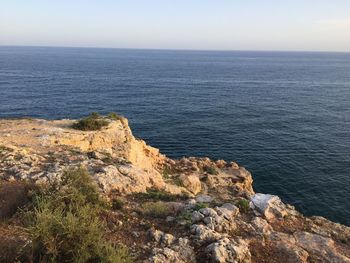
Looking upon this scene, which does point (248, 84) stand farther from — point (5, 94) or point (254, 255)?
point (254, 255)

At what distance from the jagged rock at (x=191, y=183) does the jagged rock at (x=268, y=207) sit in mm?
11945

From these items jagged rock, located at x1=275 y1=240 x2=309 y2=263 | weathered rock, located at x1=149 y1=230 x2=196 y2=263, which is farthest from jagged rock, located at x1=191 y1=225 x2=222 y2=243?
jagged rock, located at x1=275 y1=240 x2=309 y2=263

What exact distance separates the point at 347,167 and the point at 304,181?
797 cm

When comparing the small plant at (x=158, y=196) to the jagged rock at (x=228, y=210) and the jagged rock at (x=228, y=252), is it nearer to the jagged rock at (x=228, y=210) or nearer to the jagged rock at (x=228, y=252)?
the jagged rock at (x=228, y=210)

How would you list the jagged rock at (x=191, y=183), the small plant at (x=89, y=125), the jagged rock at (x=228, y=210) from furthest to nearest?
the small plant at (x=89, y=125)
the jagged rock at (x=191, y=183)
the jagged rock at (x=228, y=210)

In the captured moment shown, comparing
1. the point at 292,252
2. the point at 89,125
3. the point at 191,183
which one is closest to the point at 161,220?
the point at 292,252

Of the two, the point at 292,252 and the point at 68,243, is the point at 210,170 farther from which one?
the point at 68,243

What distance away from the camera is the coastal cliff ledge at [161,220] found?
483 inches

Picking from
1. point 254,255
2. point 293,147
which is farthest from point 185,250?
point 293,147

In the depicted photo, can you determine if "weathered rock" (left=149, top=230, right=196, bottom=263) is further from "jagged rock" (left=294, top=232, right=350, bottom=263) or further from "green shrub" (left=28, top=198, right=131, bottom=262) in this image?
"jagged rock" (left=294, top=232, right=350, bottom=263)

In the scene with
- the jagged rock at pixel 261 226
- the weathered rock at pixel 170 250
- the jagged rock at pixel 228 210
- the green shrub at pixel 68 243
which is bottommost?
the jagged rock at pixel 261 226

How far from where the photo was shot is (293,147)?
52781mm

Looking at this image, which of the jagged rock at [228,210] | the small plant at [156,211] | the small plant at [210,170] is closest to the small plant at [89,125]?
the small plant at [210,170]

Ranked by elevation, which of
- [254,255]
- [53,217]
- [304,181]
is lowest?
[304,181]
